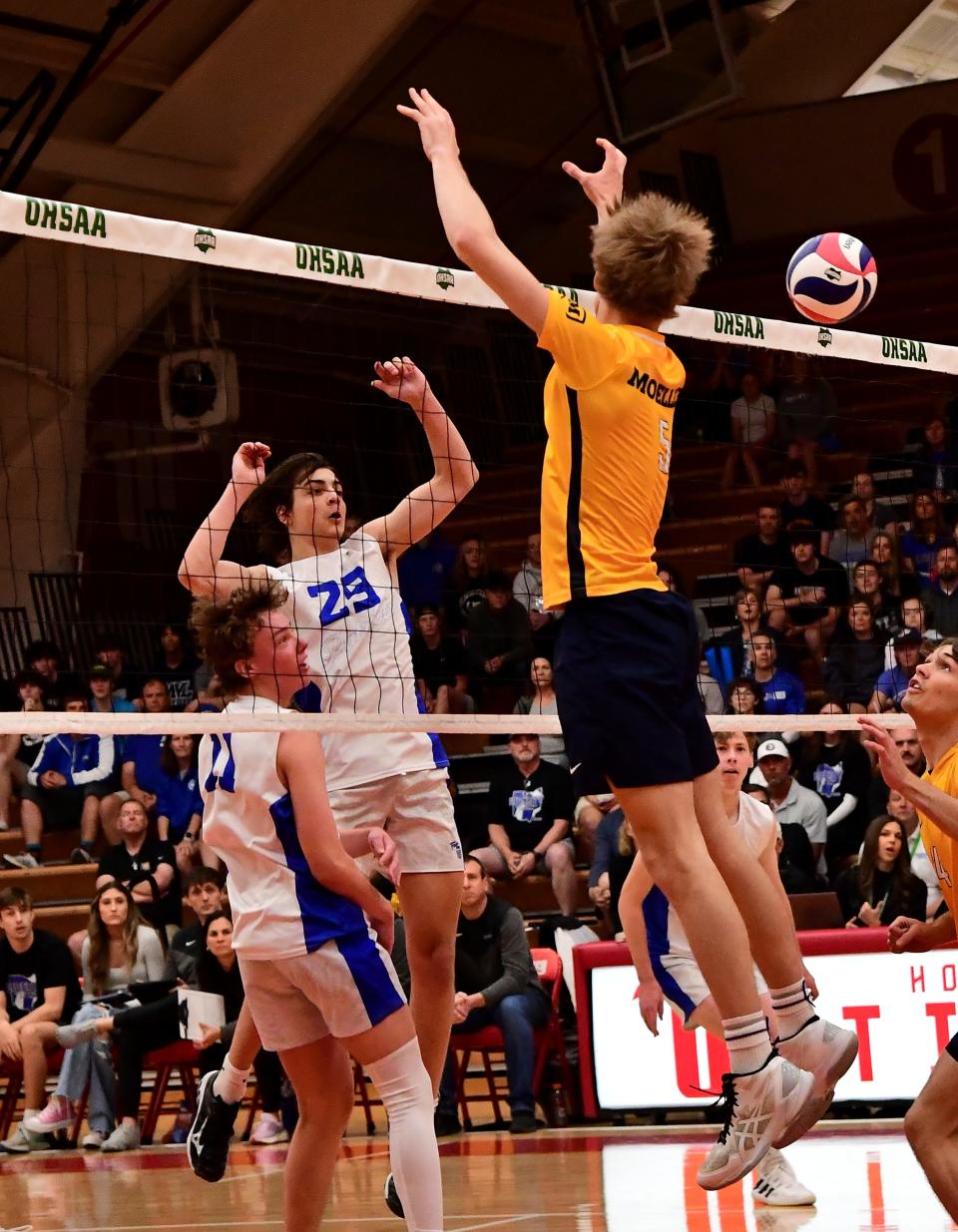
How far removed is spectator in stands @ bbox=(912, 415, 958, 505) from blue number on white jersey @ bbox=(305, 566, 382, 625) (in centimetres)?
1000

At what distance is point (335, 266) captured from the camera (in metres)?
6.19

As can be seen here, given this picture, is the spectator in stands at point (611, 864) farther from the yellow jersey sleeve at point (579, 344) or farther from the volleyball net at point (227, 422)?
the yellow jersey sleeve at point (579, 344)

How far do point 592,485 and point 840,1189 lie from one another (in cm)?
373

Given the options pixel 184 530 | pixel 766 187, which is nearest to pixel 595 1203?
pixel 184 530

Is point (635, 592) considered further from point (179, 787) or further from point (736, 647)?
point (179, 787)

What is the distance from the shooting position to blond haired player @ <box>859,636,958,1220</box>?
16.4ft

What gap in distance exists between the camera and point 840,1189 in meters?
7.09

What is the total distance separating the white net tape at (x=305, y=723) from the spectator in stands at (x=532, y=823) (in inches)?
246

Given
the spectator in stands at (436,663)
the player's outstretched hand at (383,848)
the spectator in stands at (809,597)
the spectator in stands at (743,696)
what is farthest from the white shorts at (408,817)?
the spectator in stands at (436,663)

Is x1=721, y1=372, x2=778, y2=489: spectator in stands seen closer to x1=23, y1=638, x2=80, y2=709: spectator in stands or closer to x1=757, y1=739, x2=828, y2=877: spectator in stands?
x1=757, y1=739, x2=828, y2=877: spectator in stands

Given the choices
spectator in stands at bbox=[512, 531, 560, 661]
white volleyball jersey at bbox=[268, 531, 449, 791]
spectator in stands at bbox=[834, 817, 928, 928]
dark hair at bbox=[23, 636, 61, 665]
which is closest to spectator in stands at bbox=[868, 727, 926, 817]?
Result: spectator in stands at bbox=[834, 817, 928, 928]

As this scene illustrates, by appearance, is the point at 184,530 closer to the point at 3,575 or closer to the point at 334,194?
the point at 3,575

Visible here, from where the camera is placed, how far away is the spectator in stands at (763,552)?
13945 millimetres

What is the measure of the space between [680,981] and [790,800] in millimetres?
Answer: 4395
